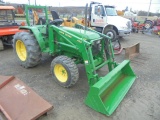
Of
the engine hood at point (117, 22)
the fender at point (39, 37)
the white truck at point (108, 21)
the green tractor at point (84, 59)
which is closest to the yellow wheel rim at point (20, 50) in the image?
the green tractor at point (84, 59)

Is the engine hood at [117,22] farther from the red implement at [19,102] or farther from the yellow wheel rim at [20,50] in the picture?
the red implement at [19,102]

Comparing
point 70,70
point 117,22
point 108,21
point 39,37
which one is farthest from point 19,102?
point 117,22

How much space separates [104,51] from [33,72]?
82.6 inches

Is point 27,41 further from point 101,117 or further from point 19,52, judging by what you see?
point 101,117

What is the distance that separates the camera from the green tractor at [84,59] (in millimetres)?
3087

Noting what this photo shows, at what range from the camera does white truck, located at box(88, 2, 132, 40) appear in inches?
359

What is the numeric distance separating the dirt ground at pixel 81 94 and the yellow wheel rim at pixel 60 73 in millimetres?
Result: 213

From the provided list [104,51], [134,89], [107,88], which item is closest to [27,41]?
[104,51]

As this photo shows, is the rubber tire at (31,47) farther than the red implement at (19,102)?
Yes

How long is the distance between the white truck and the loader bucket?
5.34 metres

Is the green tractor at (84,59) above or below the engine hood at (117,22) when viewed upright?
below

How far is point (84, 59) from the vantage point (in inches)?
132

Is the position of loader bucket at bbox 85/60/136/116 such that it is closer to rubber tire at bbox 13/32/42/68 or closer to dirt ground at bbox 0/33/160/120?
dirt ground at bbox 0/33/160/120

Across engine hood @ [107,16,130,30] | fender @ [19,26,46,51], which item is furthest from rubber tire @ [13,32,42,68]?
engine hood @ [107,16,130,30]
